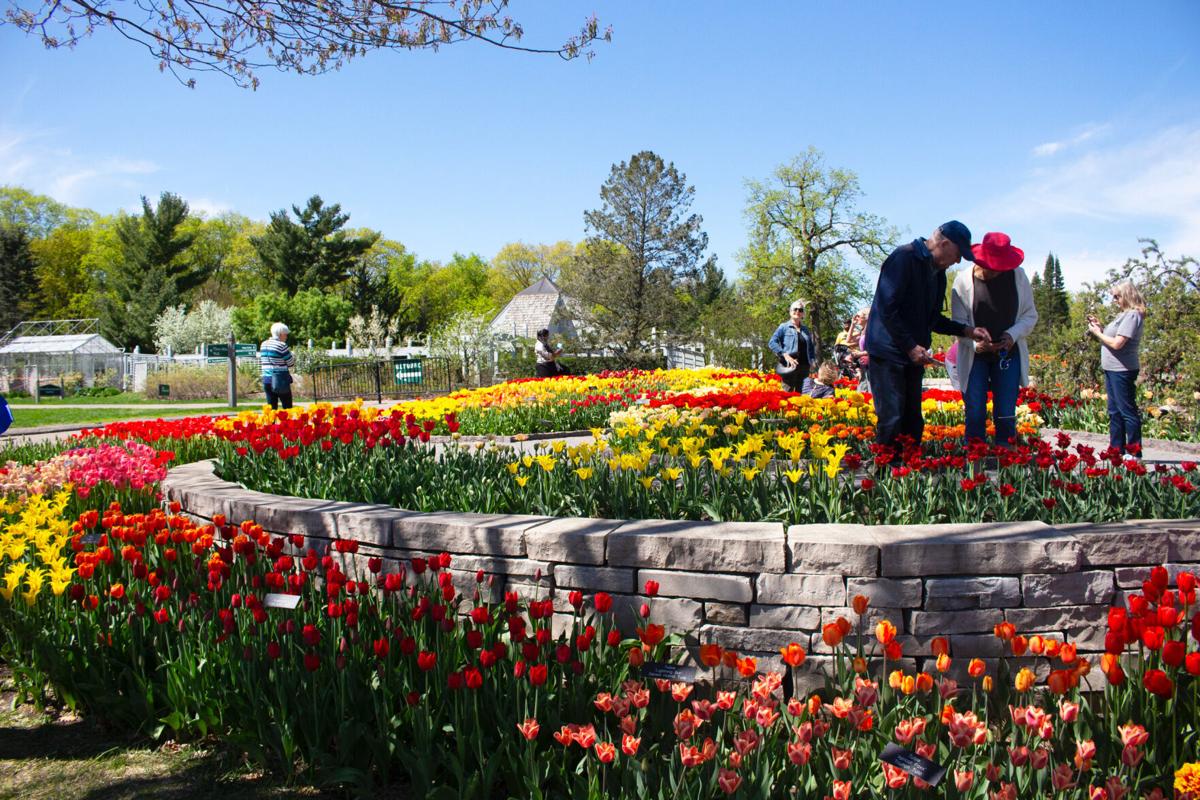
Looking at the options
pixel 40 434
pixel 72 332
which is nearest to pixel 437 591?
pixel 40 434

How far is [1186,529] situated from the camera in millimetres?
2609

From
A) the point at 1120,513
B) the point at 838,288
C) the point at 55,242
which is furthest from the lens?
the point at 55,242

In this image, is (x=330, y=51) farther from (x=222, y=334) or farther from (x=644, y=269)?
(x=222, y=334)

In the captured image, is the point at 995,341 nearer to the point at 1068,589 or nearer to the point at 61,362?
the point at 1068,589

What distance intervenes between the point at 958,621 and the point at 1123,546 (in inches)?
23.6

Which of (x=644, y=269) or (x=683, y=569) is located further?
(x=644, y=269)

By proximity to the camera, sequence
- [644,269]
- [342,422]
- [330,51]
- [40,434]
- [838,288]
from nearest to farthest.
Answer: [330,51] < [342,422] < [40,434] < [644,269] < [838,288]

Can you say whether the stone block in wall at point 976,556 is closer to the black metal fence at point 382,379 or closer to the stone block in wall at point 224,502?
the stone block in wall at point 224,502

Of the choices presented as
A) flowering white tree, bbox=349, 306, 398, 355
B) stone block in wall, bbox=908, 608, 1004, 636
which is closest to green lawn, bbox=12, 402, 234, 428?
flowering white tree, bbox=349, 306, 398, 355

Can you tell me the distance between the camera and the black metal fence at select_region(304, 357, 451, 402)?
945 inches

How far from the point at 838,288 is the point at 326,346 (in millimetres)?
24121

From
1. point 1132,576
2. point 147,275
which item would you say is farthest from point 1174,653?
point 147,275

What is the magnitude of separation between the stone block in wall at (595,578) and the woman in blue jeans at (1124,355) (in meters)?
5.41

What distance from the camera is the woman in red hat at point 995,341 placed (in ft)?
16.4
